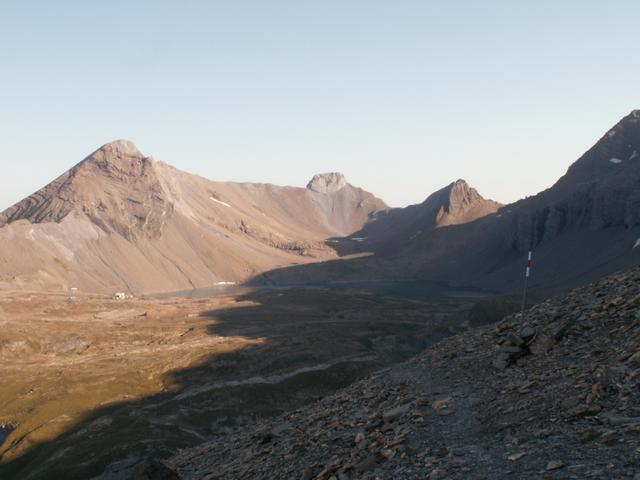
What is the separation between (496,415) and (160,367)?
3545 inches

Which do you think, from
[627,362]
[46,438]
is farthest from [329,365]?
[627,362]

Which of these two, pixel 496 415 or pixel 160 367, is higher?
pixel 496 415

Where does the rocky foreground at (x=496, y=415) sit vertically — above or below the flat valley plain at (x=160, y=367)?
above

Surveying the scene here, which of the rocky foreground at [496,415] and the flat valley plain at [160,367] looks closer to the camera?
Result: the rocky foreground at [496,415]

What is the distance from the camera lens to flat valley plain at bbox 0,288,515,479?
215ft

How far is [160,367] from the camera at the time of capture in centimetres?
10344

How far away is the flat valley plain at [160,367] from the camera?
6544cm

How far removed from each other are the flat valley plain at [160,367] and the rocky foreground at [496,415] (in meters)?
11.0

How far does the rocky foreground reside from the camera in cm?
1691

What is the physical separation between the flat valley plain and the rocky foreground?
11044 mm

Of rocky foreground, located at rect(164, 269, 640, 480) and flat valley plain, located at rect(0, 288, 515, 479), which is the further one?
flat valley plain, located at rect(0, 288, 515, 479)

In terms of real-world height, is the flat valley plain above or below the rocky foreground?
below

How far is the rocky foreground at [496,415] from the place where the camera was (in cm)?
1691

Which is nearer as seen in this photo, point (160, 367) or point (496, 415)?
point (496, 415)
